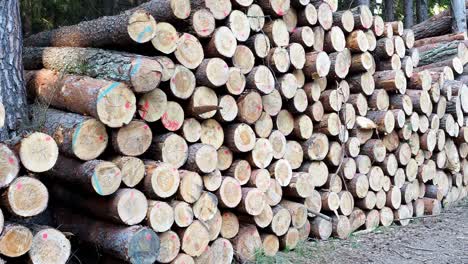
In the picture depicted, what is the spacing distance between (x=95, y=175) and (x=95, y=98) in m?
0.51

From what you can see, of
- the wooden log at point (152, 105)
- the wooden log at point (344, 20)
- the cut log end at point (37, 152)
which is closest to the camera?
the cut log end at point (37, 152)

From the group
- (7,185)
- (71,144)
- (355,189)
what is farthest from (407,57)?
(7,185)

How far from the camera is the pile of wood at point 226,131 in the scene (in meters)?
3.48

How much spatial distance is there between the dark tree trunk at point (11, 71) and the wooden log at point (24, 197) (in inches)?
33.0

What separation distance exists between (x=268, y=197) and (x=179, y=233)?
104 centimetres

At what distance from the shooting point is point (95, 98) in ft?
11.3

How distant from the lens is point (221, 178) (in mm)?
4191

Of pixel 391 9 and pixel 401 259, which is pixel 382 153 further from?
pixel 391 9

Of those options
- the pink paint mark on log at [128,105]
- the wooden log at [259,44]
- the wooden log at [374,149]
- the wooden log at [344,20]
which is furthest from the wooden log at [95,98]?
the wooden log at [374,149]

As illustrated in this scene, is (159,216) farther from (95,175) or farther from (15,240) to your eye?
(15,240)

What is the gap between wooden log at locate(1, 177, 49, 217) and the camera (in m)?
2.95

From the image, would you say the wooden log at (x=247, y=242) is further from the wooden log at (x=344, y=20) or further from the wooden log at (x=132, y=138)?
the wooden log at (x=344, y=20)

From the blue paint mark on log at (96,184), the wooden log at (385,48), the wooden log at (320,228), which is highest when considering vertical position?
the wooden log at (385,48)

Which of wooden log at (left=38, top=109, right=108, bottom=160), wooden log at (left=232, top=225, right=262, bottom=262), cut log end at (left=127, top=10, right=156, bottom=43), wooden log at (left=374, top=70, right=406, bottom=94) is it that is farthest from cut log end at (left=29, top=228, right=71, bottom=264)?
wooden log at (left=374, top=70, right=406, bottom=94)
